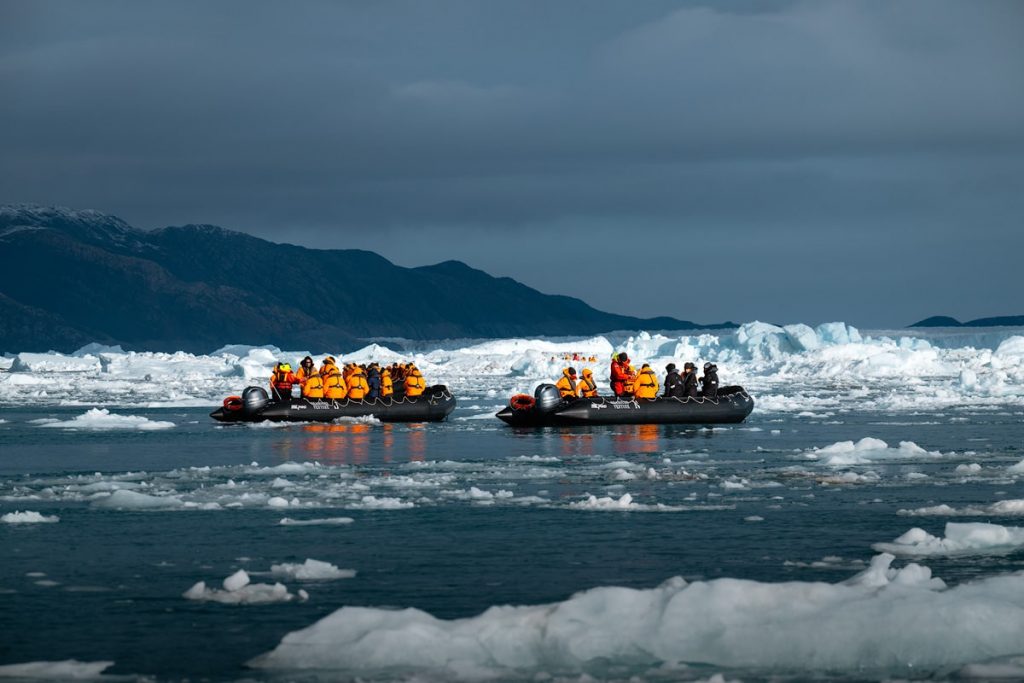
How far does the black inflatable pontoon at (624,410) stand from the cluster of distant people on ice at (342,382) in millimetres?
4025

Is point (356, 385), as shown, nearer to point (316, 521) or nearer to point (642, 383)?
point (642, 383)

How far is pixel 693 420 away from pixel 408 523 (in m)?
17.8

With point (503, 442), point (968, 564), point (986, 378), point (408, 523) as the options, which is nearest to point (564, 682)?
point (968, 564)

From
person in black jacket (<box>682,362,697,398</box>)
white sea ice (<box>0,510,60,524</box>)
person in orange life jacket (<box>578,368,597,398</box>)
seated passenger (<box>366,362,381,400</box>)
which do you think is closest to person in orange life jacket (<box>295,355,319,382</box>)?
seated passenger (<box>366,362,381,400</box>)

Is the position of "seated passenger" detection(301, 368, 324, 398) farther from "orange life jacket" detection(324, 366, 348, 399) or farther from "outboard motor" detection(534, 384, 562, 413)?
"outboard motor" detection(534, 384, 562, 413)

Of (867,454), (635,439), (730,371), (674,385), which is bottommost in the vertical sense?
(867,454)

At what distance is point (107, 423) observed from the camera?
3353 cm

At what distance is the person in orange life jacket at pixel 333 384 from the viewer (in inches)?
1396

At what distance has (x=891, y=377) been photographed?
62.1 meters

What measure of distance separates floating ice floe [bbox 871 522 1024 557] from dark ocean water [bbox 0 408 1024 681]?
1.27 feet

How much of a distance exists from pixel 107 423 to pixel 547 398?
33.3ft

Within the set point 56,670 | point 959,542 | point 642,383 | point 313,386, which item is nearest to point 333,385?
point 313,386

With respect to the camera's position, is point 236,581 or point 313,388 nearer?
point 236,581

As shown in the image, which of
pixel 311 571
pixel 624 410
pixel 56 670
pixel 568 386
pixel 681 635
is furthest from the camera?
pixel 568 386
